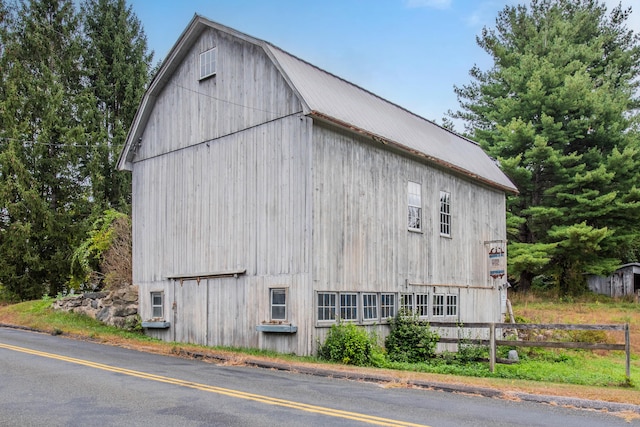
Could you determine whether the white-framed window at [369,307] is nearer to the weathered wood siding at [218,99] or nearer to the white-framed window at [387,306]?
the white-framed window at [387,306]

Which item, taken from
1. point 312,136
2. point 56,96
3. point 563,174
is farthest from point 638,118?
point 56,96

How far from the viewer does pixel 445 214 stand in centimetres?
1961

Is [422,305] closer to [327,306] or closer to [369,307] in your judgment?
[369,307]

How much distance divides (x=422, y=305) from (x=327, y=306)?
4470 millimetres

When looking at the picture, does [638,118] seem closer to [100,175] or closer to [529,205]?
[529,205]

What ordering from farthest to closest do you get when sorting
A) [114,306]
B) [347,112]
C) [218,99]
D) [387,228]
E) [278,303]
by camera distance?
[114,306] → [218,99] → [387,228] → [347,112] → [278,303]

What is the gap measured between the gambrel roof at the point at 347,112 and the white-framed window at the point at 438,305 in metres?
4.12

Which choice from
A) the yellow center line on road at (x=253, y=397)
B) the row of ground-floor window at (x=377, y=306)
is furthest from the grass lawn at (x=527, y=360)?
the yellow center line on road at (x=253, y=397)

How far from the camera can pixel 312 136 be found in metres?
14.5

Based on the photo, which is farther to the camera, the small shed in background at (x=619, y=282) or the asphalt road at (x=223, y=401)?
the small shed in background at (x=619, y=282)

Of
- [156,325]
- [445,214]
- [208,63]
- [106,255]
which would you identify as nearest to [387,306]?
[445,214]

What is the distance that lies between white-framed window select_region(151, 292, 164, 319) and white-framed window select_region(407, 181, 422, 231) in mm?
7815

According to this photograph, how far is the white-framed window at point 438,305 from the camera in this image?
18.6 meters

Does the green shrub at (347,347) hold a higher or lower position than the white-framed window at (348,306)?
lower
